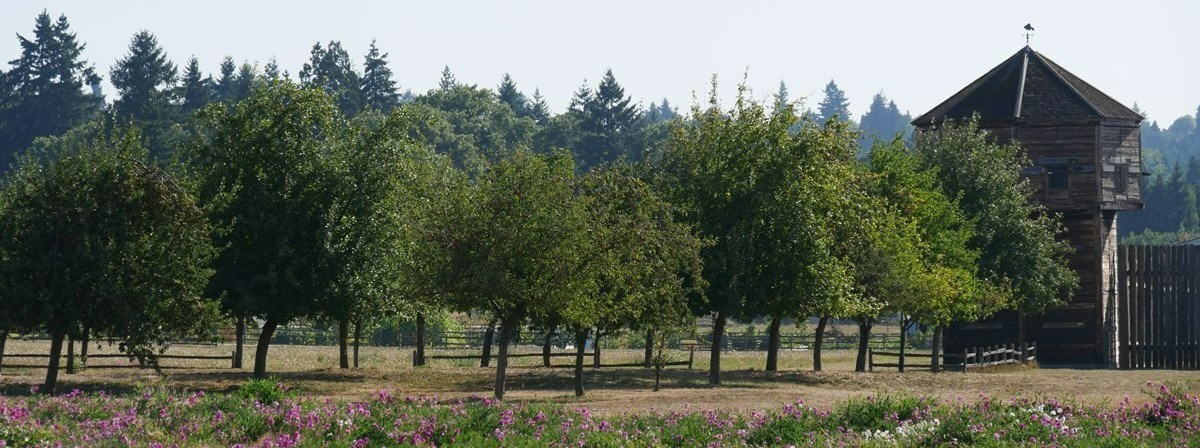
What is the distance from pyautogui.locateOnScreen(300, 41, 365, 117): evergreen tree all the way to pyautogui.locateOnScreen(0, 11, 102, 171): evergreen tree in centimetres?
2375

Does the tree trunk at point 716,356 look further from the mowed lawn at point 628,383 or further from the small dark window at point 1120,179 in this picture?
the small dark window at point 1120,179

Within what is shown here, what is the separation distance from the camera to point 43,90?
143 meters

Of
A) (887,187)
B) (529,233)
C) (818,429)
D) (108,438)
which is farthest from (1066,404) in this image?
(887,187)

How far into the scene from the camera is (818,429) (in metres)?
20.9

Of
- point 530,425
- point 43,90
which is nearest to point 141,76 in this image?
point 43,90

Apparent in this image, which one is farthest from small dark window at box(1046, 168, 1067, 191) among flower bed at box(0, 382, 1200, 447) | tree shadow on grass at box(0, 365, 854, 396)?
flower bed at box(0, 382, 1200, 447)

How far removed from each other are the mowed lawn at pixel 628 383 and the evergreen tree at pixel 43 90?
3735 inches

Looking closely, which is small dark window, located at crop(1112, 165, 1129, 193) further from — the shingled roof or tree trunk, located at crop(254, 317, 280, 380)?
tree trunk, located at crop(254, 317, 280, 380)

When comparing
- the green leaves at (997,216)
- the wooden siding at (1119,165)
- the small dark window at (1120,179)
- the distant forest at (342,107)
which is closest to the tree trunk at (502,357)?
the green leaves at (997,216)

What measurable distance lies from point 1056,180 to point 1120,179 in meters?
2.90

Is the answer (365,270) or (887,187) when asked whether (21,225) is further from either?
(887,187)

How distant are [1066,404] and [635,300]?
41.6 feet

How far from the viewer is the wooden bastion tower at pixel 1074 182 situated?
60750 millimetres

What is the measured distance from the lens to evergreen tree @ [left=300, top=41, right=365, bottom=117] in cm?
15850
